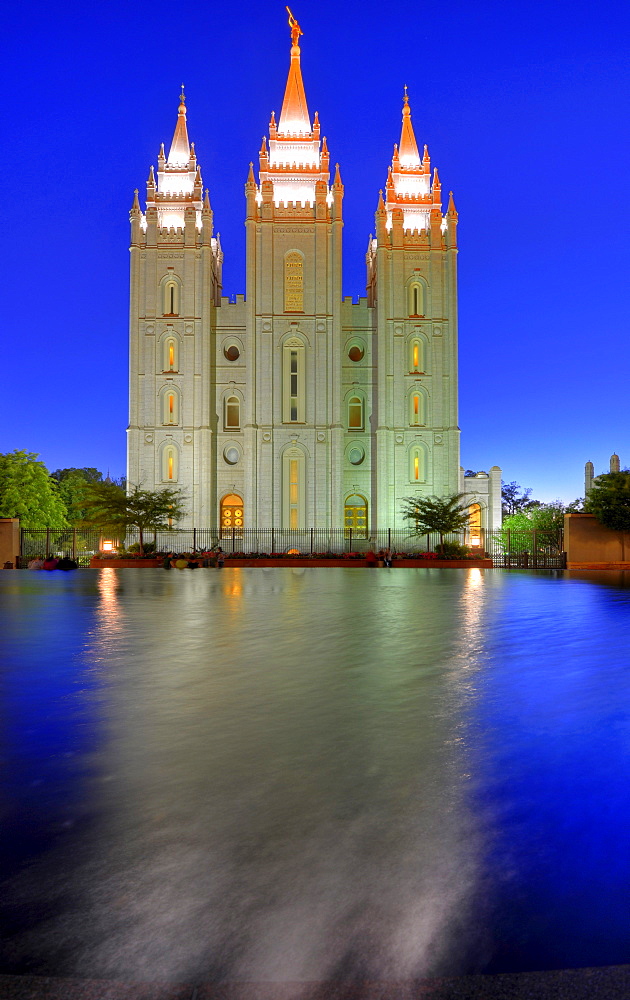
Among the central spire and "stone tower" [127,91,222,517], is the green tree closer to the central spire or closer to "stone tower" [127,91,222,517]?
"stone tower" [127,91,222,517]

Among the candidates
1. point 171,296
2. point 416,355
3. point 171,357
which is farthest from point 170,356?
point 416,355

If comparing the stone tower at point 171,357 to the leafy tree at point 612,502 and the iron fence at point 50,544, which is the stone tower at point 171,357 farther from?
the leafy tree at point 612,502

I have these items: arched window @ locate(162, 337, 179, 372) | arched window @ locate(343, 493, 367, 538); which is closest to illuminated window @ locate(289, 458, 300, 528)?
arched window @ locate(343, 493, 367, 538)

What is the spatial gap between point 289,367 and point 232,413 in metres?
5.33

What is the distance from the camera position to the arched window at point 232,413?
4941 centimetres

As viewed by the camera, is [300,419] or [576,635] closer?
[576,635]

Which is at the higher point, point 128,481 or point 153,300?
point 153,300

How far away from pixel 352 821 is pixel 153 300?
4895cm

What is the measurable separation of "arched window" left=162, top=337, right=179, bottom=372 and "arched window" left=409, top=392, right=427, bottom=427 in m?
16.5

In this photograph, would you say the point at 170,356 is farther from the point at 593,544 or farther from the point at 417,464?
the point at 593,544

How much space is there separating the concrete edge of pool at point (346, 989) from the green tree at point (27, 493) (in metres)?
48.0

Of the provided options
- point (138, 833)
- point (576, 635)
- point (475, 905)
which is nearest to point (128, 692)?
point (138, 833)

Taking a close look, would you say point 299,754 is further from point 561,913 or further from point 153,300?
point 153,300

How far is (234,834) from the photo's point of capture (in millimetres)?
2797
